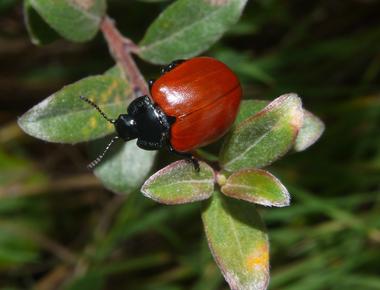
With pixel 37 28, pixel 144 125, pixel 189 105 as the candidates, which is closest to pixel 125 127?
pixel 144 125

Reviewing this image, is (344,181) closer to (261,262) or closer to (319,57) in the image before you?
(319,57)

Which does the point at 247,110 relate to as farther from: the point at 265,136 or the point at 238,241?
the point at 238,241

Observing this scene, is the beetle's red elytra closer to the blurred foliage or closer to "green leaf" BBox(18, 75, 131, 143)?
"green leaf" BBox(18, 75, 131, 143)

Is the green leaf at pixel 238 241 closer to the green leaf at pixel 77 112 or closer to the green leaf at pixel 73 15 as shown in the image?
the green leaf at pixel 77 112

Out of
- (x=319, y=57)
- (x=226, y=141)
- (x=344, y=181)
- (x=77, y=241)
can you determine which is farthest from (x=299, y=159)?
(x=226, y=141)

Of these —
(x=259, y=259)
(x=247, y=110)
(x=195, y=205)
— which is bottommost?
(x=195, y=205)

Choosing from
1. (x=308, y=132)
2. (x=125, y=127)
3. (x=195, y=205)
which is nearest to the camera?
(x=308, y=132)

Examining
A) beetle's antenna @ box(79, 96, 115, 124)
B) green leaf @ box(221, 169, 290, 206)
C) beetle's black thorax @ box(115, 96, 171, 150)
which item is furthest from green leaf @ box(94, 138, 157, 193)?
green leaf @ box(221, 169, 290, 206)
